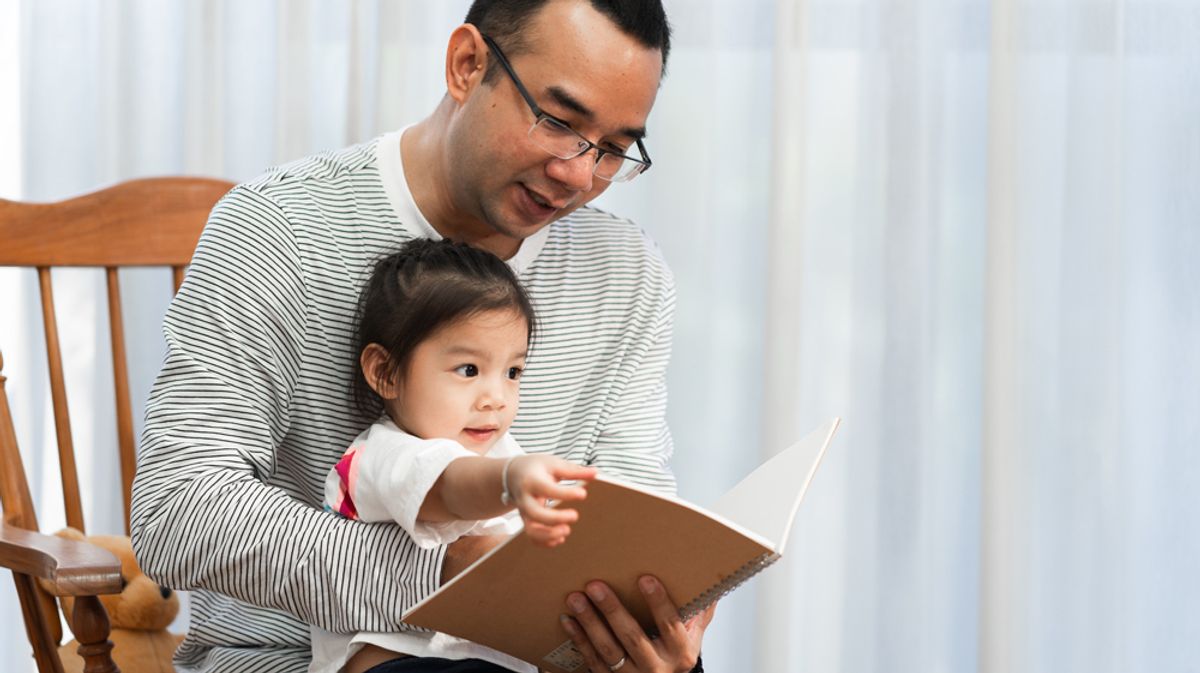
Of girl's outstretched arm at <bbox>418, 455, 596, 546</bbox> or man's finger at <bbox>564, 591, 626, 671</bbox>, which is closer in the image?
girl's outstretched arm at <bbox>418, 455, 596, 546</bbox>

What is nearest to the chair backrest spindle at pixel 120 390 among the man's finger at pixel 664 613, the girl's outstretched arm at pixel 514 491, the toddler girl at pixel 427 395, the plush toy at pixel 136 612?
the plush toy at pixel 136 612

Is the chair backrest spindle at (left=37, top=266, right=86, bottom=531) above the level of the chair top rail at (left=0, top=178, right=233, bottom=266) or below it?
below

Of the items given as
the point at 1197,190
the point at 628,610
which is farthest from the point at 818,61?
the point at 628,610

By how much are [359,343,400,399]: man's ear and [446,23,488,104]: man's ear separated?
0.31 m

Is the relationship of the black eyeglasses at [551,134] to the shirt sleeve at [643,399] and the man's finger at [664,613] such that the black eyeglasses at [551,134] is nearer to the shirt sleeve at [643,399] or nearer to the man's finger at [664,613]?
the shirt sleeve at [643,399]

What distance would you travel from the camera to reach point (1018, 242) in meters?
1.89

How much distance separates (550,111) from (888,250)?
2.58 ft

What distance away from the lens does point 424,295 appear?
122 cm

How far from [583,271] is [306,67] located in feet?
2.31

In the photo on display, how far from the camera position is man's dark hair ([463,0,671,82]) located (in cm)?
133

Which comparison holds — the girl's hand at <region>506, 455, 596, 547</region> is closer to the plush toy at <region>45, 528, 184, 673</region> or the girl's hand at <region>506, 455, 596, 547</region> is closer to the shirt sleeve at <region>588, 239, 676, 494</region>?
the shirt sleeve at <region>588, 239, 676, 494</region>

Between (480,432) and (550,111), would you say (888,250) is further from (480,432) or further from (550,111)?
(480,432)

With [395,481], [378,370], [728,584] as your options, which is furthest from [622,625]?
[378,370]

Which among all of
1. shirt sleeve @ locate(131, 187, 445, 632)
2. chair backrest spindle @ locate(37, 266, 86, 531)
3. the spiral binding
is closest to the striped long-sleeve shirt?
shirt sleeve @ locate(131, 187, 445, 632)
